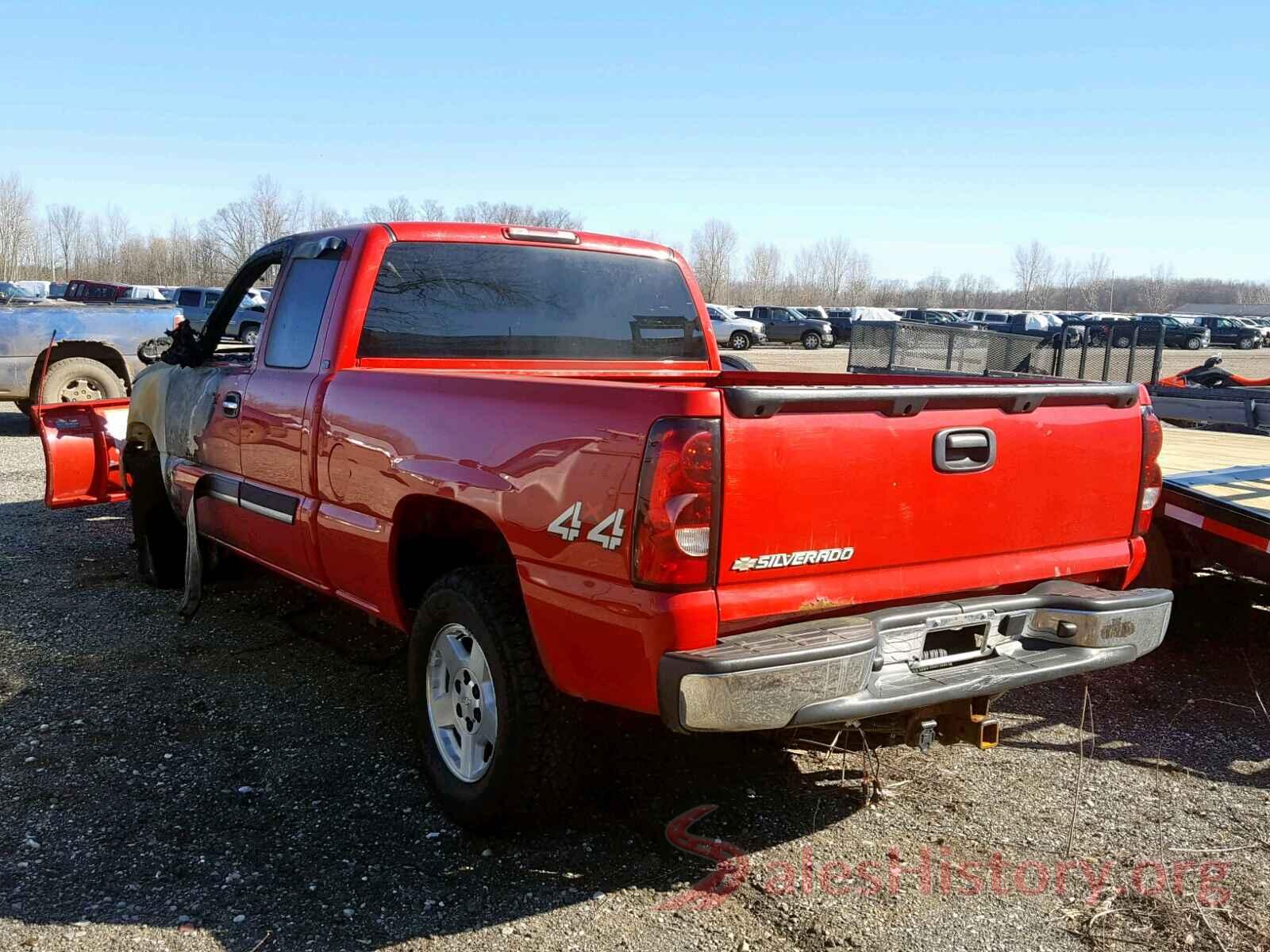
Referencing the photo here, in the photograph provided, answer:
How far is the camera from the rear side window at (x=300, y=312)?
422 cm

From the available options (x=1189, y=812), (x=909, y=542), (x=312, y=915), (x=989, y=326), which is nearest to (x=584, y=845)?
(x=312, y=915)

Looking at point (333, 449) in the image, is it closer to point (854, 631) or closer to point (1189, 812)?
point (854, 631)

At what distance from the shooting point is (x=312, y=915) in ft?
9.62

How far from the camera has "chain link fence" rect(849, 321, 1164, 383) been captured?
1430cm

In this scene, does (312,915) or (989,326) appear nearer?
(312,915)

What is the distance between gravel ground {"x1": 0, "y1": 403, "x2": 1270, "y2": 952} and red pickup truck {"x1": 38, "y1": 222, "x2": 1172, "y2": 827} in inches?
13.5

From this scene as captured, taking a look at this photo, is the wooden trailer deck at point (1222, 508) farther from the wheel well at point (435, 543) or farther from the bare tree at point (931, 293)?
the bare tree at point (931, 293)

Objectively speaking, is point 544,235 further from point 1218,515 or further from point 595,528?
point 1218,515

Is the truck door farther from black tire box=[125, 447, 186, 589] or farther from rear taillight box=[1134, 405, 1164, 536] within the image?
rear taillight box=[1134, 405, 1164, 536]

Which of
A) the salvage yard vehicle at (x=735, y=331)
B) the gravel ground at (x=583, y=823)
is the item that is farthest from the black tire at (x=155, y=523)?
the salvage yard vehicle at (x=735, y=331)

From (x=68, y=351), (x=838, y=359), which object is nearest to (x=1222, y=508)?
(x=68, y=351)

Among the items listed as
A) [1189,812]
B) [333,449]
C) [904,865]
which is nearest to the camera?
[904,865]

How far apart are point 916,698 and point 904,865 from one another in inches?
28.2

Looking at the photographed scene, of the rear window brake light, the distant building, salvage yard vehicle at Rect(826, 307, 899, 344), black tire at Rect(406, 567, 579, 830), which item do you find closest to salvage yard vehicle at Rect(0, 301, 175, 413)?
the rear window brake light
